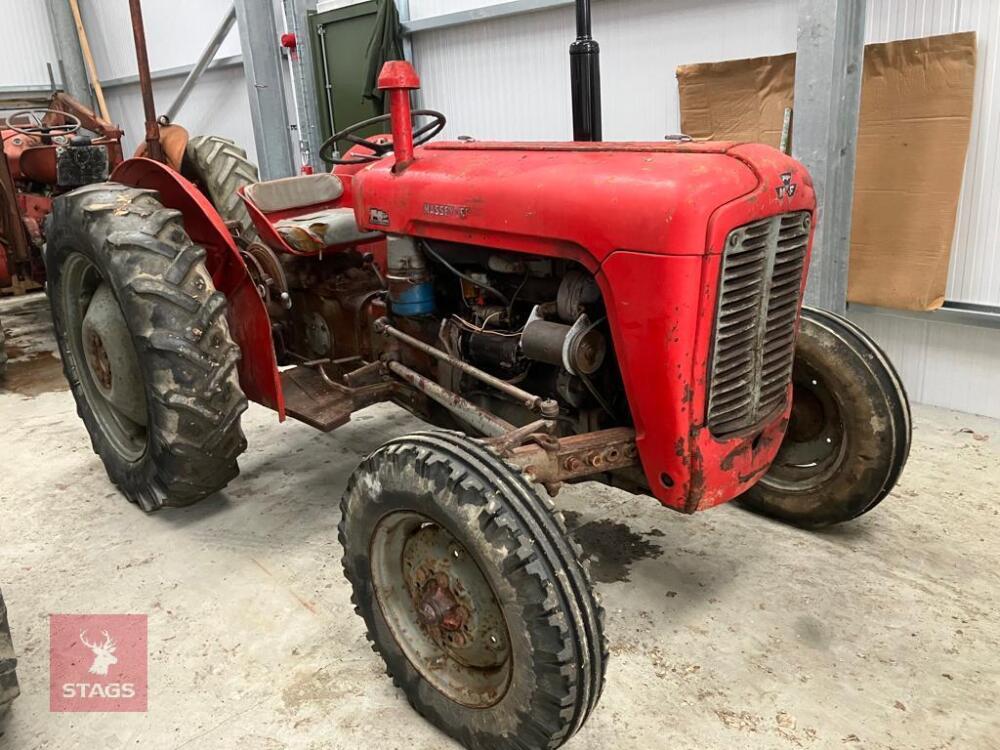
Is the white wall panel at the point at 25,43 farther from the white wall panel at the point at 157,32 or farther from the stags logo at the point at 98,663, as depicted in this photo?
the stags logo at the point at 98,663

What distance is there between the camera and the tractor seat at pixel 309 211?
9.54 ft

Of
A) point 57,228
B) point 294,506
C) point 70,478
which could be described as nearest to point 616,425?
point 294,506

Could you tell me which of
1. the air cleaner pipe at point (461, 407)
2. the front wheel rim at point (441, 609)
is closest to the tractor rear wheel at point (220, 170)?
the air cleaner pipe at point (461, 407)

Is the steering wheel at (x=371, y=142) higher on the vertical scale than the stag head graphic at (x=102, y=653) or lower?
higher

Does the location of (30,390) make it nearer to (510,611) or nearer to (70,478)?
(70,478)

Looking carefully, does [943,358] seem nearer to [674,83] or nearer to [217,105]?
[674,83]

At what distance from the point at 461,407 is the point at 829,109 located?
2.13 m

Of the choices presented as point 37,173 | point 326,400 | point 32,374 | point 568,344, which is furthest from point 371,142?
point 37,173

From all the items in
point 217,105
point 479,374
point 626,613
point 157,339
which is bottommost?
point 626,613

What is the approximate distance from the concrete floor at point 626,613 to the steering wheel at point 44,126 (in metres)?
2.76

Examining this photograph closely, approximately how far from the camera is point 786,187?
1.90m

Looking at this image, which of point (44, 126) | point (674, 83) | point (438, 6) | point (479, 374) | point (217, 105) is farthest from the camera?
point (217, 105)

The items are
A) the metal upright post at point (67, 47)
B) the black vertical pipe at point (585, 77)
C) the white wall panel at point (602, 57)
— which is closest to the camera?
the black vertical pipe at point (585, 77)

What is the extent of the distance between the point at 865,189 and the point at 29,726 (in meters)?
3.70
